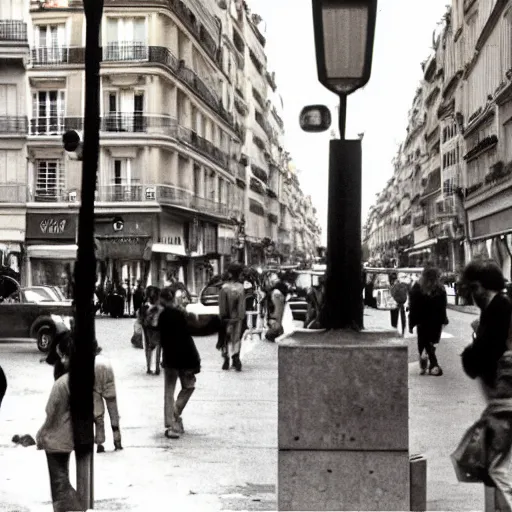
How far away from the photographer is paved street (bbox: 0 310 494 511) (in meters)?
8.37

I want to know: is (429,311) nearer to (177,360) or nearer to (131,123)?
(177,360)

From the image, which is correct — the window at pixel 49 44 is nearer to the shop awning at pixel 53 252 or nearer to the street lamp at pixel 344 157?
the shop awning at pixel 53 252

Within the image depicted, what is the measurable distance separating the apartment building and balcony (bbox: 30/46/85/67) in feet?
6.03

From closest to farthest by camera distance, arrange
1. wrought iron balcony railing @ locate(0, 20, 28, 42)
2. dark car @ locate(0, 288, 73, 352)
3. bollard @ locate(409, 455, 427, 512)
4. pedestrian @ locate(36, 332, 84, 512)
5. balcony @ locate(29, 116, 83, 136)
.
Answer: bollard @ locate(409, 455, 427, 512) → pedestrian @ locate(36, 332, 84, 512) → dark car @ locate(0, 288, 73, 352) → wrought iron balcony railing @ locate(0, 20, 28, 42) → balcony @ locate(29, 116, 83, 136)

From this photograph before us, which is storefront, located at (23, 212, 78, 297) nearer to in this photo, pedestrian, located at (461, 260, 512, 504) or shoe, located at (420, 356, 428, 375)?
shoe, located at (420, 356, 428, 375)

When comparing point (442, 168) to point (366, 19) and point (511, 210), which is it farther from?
point (366, 19)

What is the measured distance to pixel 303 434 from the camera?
537 centimetres

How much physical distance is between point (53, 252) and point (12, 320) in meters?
23.1

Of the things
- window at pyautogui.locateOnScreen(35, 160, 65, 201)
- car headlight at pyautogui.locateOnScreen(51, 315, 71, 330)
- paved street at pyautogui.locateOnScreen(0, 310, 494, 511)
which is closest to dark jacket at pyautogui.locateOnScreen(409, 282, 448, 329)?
paved street at pyautogui.locateOnScreen(0, 310, 494, 511)

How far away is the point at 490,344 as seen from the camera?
6.32 m

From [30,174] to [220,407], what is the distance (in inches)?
1459

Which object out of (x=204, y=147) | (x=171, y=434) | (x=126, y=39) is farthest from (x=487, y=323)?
(x=204, y=147)

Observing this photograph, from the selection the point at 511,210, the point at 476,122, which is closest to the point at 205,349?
the point at 511,210

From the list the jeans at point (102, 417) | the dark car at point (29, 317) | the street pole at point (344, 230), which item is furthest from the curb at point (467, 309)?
the street pole at point (344, 230)
